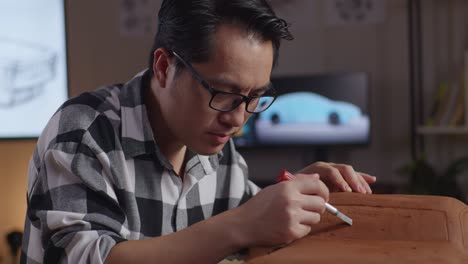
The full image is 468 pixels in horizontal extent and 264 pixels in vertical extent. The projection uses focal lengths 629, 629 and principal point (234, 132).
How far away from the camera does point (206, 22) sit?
1.01 meters

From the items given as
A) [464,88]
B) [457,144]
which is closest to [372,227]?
[464,88]

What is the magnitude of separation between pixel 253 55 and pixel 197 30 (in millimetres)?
100

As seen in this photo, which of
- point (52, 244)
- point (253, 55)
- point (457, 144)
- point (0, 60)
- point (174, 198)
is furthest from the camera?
point (457, 144)

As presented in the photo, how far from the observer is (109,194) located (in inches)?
38.0

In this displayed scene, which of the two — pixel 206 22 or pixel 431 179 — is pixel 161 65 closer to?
pixel 206 22

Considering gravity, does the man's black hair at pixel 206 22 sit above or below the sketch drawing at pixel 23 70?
above

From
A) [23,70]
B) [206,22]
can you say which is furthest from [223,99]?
[23,70]

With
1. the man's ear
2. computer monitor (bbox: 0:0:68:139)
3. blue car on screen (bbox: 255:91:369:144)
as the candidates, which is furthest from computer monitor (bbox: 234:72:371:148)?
the man's ear

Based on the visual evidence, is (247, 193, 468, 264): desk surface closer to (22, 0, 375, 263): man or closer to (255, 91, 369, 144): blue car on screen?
(22, 0, 375, 263): man

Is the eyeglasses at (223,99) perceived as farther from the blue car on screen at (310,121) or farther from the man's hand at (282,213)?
the blue car on screen at (310,121)

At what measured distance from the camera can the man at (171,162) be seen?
803 millimetres

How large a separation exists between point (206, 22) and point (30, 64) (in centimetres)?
268

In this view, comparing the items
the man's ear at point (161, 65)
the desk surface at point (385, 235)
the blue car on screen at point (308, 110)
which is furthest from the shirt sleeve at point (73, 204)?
the blue car on screen at point (308, 110)

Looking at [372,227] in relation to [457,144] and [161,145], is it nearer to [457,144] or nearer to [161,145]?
[161,145]
